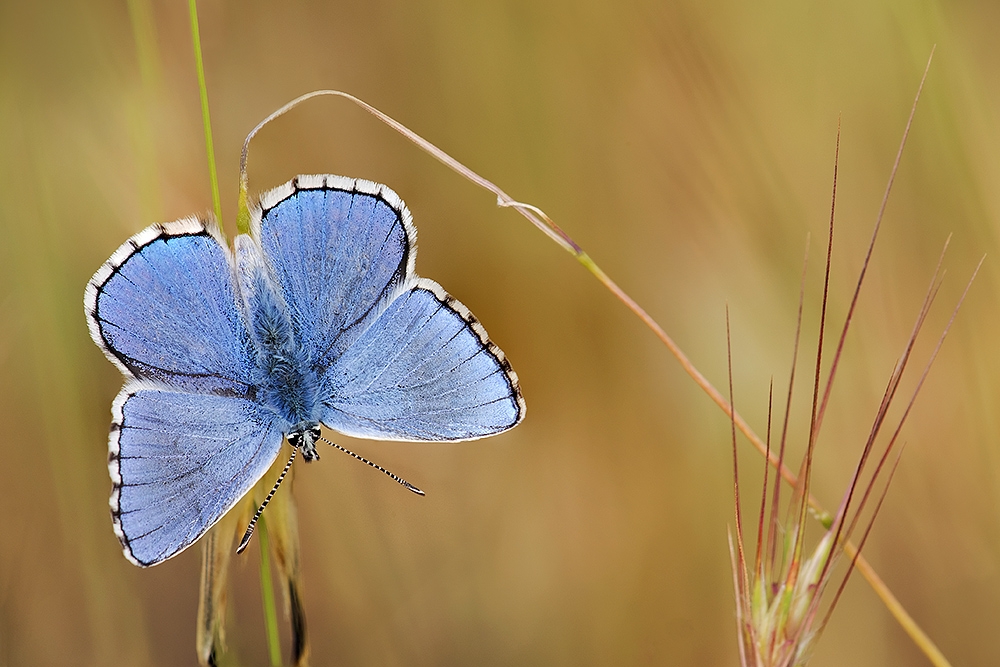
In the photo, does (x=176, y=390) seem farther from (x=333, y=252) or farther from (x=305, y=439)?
(x=333, y=252)

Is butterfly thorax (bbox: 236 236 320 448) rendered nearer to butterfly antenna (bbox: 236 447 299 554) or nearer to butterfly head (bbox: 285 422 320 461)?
butterfly head (bbox: 285 422 320 461)

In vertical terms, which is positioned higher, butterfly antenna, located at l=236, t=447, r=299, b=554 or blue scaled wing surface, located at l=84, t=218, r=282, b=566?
blue scaled wing surface, located at l=84, t=218, r=282, b=566

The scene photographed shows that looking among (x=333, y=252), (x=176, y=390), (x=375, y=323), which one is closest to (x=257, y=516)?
(x=176, y=390)

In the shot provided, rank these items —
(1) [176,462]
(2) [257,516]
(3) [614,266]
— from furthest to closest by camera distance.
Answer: (3) [614,266] → (1) [176,462] → (2) [257,516]

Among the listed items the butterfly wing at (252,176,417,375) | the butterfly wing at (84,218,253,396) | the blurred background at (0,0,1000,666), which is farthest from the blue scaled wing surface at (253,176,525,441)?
the blurred background at (0,0,1000,666)

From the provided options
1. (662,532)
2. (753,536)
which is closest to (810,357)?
(753,536)
